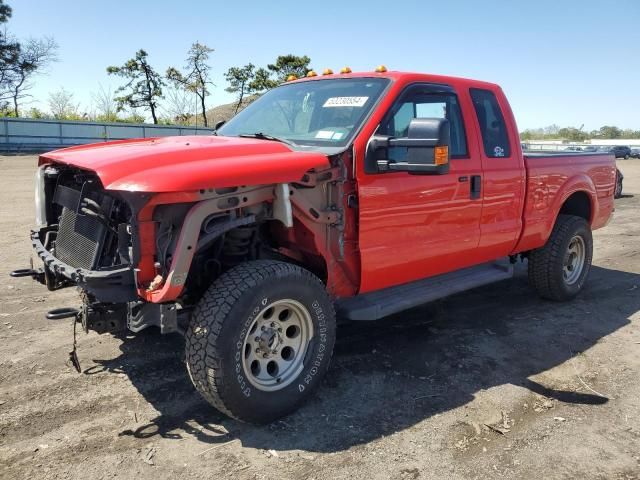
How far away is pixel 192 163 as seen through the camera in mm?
2980

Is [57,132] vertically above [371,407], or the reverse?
[57,132]

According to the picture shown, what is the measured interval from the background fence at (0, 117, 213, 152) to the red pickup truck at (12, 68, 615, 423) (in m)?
24.3

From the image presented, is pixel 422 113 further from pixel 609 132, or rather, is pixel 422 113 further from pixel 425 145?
pixel 609 132

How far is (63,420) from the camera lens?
10.6ft

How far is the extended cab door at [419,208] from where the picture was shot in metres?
3.70

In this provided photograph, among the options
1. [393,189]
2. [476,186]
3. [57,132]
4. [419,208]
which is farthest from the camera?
[57,132]

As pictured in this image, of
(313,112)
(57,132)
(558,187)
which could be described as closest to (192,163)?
(313,112)

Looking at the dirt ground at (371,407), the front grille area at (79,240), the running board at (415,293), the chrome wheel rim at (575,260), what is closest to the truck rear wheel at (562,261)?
the chrome wheel rim at (575,260)

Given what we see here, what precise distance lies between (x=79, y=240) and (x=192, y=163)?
38.5 inches

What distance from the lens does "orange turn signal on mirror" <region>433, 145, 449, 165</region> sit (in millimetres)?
3299

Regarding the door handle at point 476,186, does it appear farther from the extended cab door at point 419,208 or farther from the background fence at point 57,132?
the background fence at point 57,132

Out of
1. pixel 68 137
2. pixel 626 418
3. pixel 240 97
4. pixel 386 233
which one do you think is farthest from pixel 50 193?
pixel 240 97

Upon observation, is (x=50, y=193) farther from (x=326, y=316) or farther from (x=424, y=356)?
(x=424, y=356)

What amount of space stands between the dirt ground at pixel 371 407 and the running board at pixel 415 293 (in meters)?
0.45
